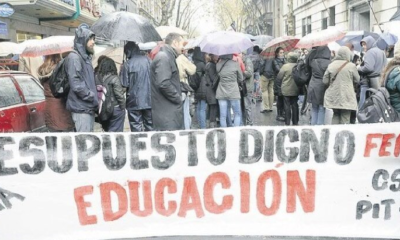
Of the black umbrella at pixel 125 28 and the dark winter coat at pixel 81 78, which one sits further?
the black umbrella at pixel 125 28

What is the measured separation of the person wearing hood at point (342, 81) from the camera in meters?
7.21

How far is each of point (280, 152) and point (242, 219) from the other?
627 mm

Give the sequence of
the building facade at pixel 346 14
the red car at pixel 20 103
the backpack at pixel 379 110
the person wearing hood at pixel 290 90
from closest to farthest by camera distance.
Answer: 1. the backpack at pixel 379 110
2. the red car at pixel 20 103
3. the person wearing hood at pixel 290 90
4. the building facade at pixel 346 14

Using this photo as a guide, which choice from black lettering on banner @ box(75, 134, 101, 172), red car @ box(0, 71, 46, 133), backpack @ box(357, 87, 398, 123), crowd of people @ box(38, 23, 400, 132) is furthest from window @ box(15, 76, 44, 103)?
backpack @ box(357, 87, 398, 123)

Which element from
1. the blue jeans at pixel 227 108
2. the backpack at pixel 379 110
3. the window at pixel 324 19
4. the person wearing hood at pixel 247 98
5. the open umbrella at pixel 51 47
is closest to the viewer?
the backpack at pixel 379 110

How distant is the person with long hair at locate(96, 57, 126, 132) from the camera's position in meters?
6.17

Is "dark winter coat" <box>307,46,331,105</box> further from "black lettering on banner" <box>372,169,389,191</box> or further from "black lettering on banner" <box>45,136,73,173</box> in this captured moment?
"black lettering on banner" <box>45,136,73,173</box>

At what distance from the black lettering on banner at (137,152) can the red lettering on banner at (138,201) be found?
0.14m

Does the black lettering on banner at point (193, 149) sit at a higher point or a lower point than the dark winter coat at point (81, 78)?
lower

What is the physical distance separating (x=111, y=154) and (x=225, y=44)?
16.1ft

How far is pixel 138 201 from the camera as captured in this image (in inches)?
148

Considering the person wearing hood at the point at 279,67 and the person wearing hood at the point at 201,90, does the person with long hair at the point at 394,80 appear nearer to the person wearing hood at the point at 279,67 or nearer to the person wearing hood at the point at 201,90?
the person wearing hood at the point at 201,90

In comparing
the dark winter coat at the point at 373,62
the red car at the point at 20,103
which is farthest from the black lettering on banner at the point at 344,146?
the dark winter coat at the point at 373,62

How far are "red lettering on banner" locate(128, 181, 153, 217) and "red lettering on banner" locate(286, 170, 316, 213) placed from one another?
1.12 meters
